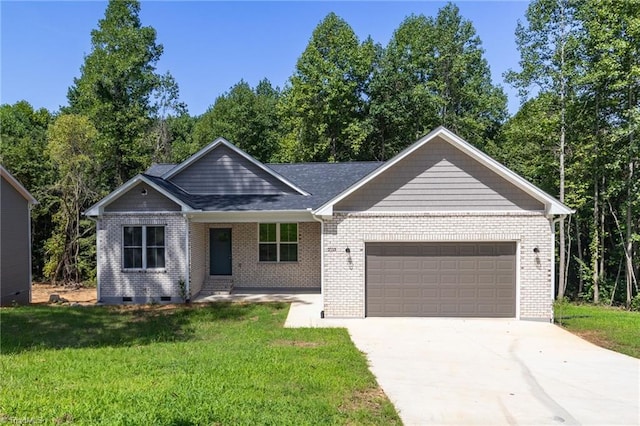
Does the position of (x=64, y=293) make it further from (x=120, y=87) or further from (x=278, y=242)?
(x=120, y=87)

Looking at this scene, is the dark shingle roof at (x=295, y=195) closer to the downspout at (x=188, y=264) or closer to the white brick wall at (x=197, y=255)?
the downspout at (x=188, y=264)

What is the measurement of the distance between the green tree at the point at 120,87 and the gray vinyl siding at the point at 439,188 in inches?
767

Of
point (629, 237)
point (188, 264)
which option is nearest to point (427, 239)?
point (188, 264)

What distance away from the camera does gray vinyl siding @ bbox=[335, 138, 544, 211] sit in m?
10.8

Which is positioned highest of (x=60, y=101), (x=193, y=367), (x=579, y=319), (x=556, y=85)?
(x=60, y=101)

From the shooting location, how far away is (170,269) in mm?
13359

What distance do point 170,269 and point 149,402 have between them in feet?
29.3

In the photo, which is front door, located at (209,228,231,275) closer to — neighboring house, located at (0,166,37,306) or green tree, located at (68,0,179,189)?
neighboring house, located at (0,166,37,306)

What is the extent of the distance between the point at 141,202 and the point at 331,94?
17.5 meters

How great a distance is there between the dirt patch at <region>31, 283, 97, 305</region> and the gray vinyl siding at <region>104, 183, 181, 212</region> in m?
3.90

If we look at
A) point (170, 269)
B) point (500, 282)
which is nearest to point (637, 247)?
point (500, 282)

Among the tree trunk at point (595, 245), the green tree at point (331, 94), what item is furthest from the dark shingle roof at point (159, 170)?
the tree trunk at point (595, 245)

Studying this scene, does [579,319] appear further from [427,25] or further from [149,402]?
[427,25]

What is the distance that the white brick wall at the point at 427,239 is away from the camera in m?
10.7
